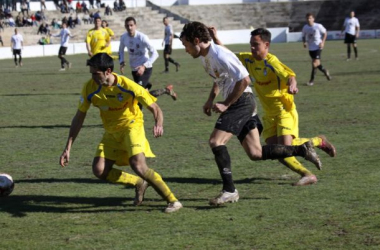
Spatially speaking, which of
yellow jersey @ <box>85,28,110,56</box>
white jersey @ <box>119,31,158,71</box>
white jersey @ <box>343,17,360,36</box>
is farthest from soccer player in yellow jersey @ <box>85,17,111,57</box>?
white jersey @ <box>343,17,360,36</box>

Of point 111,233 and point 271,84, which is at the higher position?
point 271,84


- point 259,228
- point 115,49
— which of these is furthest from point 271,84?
point 115,49

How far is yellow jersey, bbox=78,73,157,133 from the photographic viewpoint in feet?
26.7

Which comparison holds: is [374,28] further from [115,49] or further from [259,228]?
[259,228]

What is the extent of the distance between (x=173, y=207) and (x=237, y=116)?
125cm

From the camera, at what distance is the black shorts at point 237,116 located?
8.36 metres

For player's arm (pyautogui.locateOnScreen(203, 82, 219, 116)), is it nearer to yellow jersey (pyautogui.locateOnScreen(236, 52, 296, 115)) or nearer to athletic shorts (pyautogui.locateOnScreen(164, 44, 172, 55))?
yellow jersey (pyautogui.locateOnScreen(236, 52, 296, 115))

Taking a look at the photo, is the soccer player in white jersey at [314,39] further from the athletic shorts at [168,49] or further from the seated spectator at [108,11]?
the seated spectator at [108,11]

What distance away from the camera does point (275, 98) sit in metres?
9.70

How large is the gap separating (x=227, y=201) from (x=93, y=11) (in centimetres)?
6304

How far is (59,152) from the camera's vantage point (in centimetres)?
1241

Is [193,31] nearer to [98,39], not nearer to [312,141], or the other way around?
[312,141]

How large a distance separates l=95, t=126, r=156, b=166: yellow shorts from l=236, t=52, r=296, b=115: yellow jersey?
6.30 ft

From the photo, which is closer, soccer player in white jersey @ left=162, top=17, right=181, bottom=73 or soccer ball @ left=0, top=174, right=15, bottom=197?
soccer ball @ left=0, top=174, right=15, bottom=197
